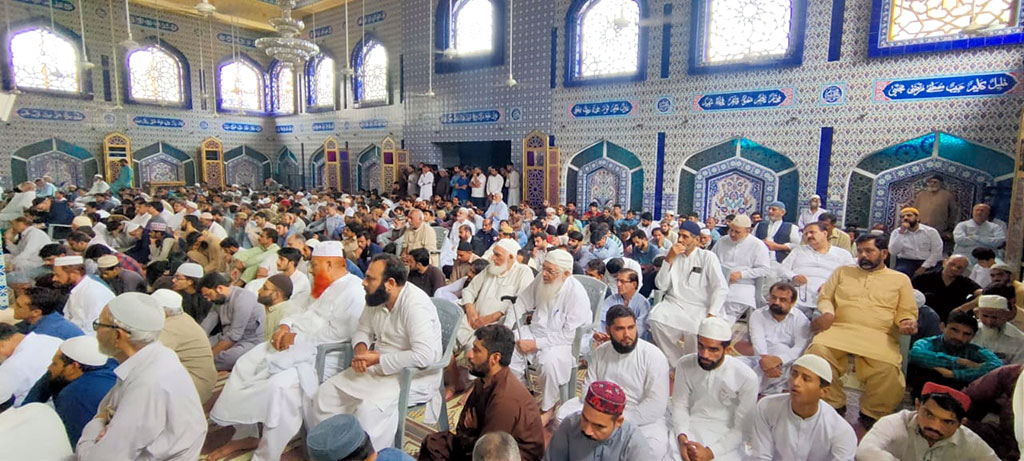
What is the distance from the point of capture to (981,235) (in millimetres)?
5633

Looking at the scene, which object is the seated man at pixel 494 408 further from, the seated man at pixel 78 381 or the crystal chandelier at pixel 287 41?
the crystal chandelier at pixel 287 41

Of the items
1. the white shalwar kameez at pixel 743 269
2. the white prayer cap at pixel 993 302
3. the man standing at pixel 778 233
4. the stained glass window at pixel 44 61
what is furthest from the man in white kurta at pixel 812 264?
the stained glass window at pixel 44 61

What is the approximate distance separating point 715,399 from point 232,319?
2942 mm

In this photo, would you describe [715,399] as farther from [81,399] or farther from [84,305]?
[84,305]

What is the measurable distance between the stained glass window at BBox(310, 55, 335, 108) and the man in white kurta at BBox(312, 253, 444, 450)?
47.8ft

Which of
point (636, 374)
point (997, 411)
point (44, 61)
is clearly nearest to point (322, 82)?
point (44, 61)

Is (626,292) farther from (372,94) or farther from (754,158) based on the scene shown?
(372,94)

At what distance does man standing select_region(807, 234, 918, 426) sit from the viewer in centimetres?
310

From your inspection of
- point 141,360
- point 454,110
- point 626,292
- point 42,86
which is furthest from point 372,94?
point 141,360

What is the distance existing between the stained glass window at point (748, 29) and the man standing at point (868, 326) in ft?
18.7

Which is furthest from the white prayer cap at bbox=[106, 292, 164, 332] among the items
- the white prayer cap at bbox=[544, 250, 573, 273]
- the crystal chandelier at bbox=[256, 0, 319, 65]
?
the crystal chandelier at bbox=[256, 0, 319, 65]

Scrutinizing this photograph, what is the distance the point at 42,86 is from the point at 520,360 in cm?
1643

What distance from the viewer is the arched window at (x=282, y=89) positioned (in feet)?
57.2

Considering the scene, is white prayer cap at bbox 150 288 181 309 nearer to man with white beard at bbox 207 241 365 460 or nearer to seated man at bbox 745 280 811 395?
man with white beard at bbox 207 241 365 460
